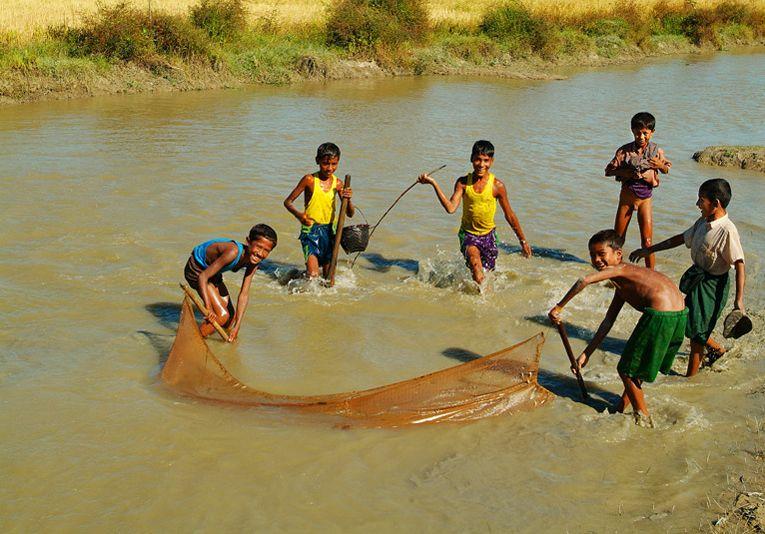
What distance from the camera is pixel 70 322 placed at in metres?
5.78

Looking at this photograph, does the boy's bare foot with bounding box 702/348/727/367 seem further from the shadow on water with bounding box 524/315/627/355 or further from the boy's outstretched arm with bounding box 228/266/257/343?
the boy's outstretched arm with bounding box 228/266/257/343

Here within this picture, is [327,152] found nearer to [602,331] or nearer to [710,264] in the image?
[602,331]

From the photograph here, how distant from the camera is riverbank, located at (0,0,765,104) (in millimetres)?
15651

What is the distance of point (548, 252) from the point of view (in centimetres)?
762

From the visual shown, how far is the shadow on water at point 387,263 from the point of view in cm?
717

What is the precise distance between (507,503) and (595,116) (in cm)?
1257

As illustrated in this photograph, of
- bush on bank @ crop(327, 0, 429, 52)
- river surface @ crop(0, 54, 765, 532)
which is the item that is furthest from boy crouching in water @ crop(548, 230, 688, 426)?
bush on bank @ crop(327, 0, 429, 52)

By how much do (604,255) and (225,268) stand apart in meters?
2.52

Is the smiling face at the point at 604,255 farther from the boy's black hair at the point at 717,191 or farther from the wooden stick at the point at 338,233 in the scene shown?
the wooden stick at the point at 338,233

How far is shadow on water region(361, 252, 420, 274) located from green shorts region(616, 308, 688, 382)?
9.97ft

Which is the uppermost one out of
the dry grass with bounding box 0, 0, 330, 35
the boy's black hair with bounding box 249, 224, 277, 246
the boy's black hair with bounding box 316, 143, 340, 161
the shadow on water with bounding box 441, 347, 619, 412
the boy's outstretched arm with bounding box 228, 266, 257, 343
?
the dry grass with bounding box 0, 0, 330, 35

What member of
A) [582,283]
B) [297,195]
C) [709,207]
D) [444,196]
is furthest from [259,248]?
[709,207]

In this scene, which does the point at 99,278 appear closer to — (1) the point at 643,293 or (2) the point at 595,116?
(1) the point at 643,293

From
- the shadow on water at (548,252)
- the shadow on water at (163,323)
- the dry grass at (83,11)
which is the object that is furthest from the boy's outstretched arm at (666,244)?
the dry grass at (83,11)
